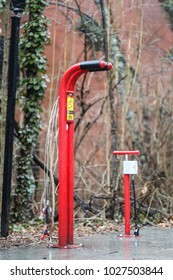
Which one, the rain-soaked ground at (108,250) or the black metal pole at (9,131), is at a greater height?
the black metal pole at (9,131)

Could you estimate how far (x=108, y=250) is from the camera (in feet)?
29.3

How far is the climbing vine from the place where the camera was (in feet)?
41.6

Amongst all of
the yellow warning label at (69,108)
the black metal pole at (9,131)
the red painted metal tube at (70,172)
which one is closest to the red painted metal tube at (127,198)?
the red painted metal tube at (70,172)

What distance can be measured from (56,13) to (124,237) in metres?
5.30

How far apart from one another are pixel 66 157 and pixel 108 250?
137 centimetres

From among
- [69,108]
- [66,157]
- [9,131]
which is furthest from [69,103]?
[9,131]

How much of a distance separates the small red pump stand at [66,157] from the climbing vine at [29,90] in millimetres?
3761

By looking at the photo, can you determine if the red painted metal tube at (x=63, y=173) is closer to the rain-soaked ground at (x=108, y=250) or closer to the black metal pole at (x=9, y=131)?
the rain-soaked ground at (x=108, y=250)

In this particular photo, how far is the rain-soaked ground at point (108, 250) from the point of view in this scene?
8312 millimetres

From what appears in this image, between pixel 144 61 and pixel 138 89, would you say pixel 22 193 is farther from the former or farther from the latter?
pixel 144 61

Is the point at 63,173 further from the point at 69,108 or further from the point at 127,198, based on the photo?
the point at 127,198

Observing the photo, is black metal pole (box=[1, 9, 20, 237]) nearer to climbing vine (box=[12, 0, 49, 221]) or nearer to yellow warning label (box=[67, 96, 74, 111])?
yellow warning label (box=[67, 96, 74, 111])

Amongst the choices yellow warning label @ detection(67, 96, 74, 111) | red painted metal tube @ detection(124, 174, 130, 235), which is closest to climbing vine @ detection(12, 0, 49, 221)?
red painted metal tube @ detection(124, 174, 130, 235)
